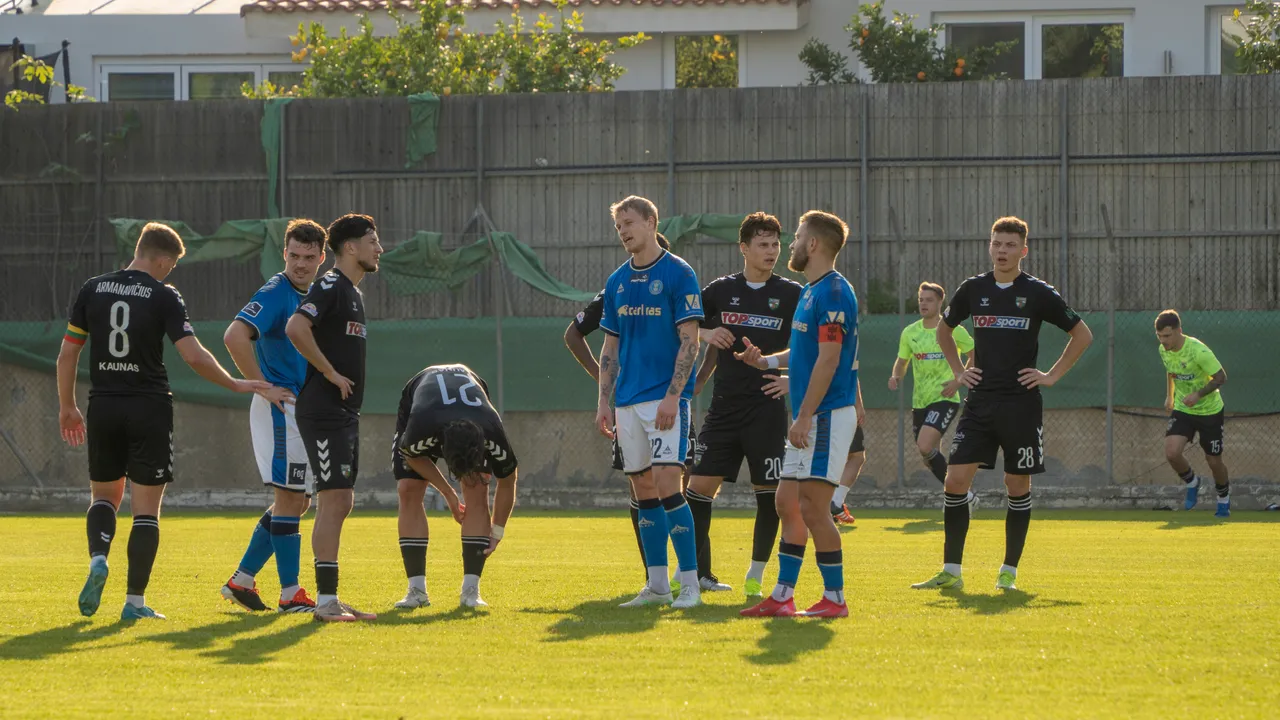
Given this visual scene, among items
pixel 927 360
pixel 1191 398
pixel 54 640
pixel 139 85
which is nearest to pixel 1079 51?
pixel 1191 398

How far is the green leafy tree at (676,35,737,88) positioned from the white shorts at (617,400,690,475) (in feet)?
57.4

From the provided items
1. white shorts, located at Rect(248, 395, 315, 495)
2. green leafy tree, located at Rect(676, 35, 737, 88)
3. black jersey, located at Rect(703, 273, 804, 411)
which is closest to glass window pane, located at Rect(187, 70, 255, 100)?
green leafy tree, located at Rect(676, 35, 737, 88)

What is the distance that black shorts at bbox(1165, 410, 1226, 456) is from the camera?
1540cm

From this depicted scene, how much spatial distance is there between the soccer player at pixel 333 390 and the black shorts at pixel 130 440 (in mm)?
713

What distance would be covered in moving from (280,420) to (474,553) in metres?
Result: 1.20

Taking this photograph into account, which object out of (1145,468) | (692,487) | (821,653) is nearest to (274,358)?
(692,487)

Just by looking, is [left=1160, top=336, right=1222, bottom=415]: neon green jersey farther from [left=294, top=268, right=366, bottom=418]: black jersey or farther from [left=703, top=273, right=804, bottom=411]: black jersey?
[left=294, top=268, right=366, bottom=418]: black jersey

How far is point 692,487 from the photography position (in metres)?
8.66

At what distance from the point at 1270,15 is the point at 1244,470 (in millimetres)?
6737

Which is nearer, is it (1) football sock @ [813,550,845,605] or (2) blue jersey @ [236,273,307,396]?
(1) football sock @ [813,550,845,605]

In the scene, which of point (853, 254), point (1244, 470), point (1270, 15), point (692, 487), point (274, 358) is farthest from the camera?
point (1270, 15)

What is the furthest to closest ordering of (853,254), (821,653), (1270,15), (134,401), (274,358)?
(1270,15)
(853,254)
(274,358)
(134,401)
(821,653)

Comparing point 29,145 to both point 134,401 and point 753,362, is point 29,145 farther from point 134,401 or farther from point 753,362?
point 753,362

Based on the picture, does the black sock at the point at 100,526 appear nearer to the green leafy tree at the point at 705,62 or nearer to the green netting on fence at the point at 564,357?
the green netting on fence at the point at 564,357
